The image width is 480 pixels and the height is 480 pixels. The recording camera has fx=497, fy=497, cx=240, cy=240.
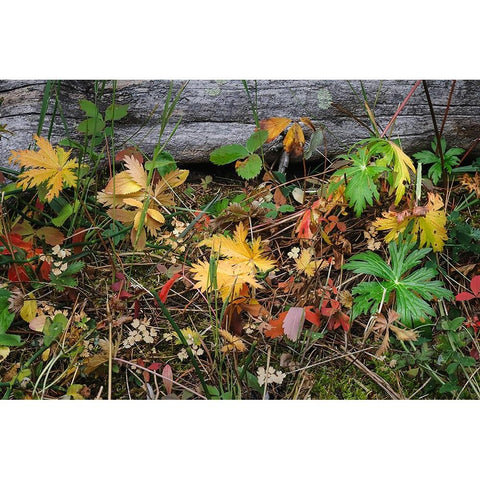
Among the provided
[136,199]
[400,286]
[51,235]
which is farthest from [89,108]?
[400,286]

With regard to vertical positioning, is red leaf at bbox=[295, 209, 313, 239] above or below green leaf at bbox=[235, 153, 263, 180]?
below

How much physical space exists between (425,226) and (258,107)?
0.82 m

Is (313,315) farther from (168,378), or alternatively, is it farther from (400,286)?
(168,378)

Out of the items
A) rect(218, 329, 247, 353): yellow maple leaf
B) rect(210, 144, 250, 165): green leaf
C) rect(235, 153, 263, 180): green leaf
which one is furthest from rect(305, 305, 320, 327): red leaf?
rect(210, 144, 250, 165): green leaf

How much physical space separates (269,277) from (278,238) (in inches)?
7.4

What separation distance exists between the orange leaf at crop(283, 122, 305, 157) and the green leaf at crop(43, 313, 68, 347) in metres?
1.07

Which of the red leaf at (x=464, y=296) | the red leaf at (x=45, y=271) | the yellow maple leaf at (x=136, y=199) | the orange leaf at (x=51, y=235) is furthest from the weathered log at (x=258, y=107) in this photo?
the red leaf at (x=464, y=296)

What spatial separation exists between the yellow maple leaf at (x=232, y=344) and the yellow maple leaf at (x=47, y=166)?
0.76 metres

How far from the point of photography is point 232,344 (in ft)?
5.35

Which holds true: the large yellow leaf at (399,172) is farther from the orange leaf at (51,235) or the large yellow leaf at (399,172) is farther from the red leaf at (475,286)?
the orange leaf at (51,235)

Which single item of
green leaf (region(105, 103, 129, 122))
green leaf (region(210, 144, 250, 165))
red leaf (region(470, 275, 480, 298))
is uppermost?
green leaf (region(105, 103, 129, 122))

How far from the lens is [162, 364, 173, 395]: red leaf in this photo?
62.9 inches

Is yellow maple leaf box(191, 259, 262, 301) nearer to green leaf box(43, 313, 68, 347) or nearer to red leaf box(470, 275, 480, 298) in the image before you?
green leaf box(43, 313, 68, 347)

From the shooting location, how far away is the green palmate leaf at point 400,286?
1.63 m
